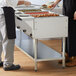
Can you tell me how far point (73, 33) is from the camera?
376cm

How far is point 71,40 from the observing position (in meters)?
3.79

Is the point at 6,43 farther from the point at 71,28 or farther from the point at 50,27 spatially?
the point at 71,28

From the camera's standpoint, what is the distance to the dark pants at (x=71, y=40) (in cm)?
373

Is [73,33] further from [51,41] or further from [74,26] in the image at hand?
[51,41]

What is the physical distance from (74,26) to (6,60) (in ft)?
3.43

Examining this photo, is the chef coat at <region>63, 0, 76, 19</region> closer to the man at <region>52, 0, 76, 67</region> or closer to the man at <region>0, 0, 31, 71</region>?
the man at <region>52, 0, 76, 67</region>

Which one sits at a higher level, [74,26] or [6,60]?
[74,26]

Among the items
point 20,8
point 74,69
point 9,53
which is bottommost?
point 74,69

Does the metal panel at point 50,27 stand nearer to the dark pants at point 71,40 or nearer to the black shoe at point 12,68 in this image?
the dark pants at point 71,40

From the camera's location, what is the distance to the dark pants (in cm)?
373

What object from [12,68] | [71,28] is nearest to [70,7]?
[71,28]

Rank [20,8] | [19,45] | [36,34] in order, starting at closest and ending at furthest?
1. [36,34]
2. [20,8]
3. [19,45]

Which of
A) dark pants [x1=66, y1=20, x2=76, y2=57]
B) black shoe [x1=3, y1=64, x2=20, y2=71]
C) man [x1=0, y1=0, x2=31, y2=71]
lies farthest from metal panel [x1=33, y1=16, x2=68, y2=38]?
black shoe [x1=3, y1=64, x2=20, y2=71]

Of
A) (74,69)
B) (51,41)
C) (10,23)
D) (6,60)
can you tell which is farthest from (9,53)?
(51,41)
